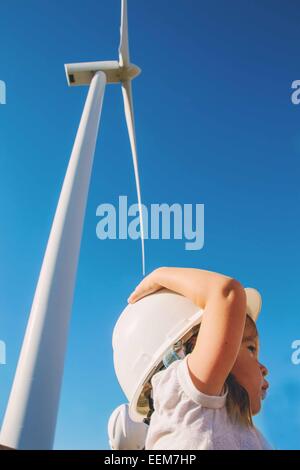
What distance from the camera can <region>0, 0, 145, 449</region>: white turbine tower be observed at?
4.30m

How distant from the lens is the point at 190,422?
12.2ft

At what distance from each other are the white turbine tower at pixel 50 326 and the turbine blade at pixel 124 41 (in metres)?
6.82

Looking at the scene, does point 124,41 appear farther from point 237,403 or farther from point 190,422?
point 190,422

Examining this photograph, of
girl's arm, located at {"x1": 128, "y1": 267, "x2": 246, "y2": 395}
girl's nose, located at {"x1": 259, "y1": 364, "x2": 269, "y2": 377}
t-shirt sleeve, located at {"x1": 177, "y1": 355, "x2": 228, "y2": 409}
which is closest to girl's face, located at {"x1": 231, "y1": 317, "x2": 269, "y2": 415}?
girl's nose, located at {"x1": 259, "y1": 364, "x2": 269, "y2": 377}

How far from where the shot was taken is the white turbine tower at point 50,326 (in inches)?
169

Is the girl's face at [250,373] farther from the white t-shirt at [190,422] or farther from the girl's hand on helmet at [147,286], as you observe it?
the girl's hand on helmet at [147,286]

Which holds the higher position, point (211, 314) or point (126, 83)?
point (126, 83)

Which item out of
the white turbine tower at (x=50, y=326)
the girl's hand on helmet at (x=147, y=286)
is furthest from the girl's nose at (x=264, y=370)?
the white turbine tower at (x=50, y=326)

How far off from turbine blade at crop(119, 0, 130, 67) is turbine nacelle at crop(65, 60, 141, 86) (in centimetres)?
18

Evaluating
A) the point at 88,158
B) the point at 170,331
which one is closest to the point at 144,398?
the point at 170,331

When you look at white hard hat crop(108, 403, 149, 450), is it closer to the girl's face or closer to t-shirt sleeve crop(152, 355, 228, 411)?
the girl's face

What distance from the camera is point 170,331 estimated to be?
5949 mm
